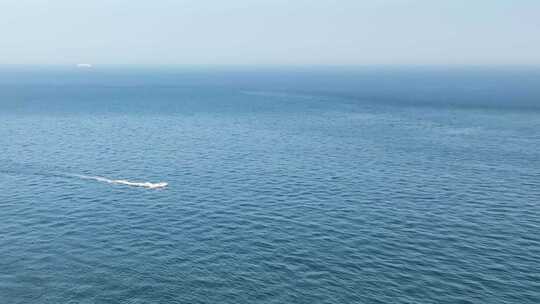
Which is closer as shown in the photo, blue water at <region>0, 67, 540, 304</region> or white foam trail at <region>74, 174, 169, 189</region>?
blue water at <region>0, 67, 540, 304</region>

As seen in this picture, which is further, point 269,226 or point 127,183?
point 127,183

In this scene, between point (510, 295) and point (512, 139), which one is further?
point (512, 139)

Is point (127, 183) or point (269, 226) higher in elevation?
point (127, 183)

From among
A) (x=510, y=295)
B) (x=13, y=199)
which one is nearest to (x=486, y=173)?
(x=510, y=295)

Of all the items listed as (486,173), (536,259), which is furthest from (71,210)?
(486,173)

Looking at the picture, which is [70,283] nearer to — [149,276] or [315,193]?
[149,276]

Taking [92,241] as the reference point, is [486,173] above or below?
above

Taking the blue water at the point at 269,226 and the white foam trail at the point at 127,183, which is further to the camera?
the white foam trail at the point at 127,183

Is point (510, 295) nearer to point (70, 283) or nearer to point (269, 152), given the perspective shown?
point (70, 283)

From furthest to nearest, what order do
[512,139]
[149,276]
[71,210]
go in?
[512,139] < [71,210] < [149,276]

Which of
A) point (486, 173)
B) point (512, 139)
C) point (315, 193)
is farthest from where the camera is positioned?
point (512, 139)
